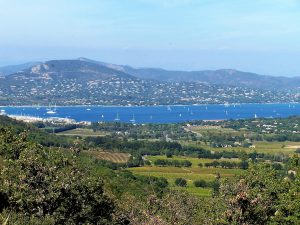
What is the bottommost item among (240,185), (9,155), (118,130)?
(118,130)

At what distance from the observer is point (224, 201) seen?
1955 cm

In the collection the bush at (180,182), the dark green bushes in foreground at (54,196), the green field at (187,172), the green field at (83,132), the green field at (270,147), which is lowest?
the green field at (83,132)

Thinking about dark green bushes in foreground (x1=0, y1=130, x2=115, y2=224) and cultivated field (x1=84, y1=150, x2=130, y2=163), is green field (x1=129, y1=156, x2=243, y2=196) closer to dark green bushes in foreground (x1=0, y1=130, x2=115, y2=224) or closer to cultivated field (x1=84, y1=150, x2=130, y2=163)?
cultivated field (x1=84, y1=150, x2=130, y2=163)

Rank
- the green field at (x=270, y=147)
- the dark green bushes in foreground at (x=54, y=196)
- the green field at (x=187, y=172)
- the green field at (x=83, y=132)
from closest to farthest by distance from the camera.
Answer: the dark green bushes in foreground at (x=54, y=196), the green field at (x=187, y=172), the green field at (x=270, y=147), the green field at (x=83, y=132)

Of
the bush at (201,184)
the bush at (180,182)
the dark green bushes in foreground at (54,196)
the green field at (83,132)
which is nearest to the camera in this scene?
the dark green bushes in foreground at (54,196)

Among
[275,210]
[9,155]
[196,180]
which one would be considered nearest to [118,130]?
[196,180]

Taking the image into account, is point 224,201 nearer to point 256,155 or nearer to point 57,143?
point 57,143

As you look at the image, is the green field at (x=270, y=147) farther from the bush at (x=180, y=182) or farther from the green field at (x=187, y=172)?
the bush at (x=180, y=182)

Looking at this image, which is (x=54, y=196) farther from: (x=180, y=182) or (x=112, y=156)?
(x=112, y=156)

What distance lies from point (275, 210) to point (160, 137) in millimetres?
100035

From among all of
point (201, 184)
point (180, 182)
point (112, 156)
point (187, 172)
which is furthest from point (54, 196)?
point (112, 156)

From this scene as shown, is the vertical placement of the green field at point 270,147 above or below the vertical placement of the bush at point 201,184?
below

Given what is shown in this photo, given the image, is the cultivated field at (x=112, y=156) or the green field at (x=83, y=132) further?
the green field at (x=83, y=132)

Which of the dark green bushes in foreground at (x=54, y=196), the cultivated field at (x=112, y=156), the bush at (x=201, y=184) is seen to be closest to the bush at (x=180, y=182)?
the bush at (x=201, y=184)
